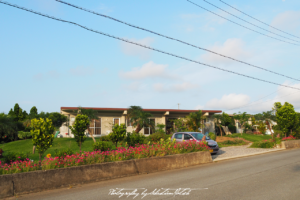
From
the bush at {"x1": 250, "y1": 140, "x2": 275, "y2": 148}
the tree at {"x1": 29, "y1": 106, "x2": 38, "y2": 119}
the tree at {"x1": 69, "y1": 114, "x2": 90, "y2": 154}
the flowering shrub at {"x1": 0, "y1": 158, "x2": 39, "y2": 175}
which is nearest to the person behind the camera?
the flowering shrub at {"x1": 0, "y1": 158, "x2": 39, "y2": 175}

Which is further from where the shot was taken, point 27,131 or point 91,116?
point 27,131

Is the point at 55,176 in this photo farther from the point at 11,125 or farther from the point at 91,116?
the point at 11,125

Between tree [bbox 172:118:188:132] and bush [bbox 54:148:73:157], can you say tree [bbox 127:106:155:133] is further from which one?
bush [bbox 54:148:73:157]

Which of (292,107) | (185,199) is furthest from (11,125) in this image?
(292,107)

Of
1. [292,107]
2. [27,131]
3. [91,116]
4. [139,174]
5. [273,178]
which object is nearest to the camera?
[273,178]

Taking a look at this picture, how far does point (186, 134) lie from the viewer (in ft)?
57.5

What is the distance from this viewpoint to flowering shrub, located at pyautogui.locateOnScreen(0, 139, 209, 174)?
773 cm

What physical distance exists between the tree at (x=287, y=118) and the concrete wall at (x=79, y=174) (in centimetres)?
1713

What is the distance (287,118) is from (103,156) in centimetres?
2126

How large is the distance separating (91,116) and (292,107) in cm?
2019

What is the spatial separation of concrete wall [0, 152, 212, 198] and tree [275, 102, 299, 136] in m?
17.1

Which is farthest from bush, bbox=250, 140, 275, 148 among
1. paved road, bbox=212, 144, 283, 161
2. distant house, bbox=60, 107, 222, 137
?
distant house, bbox=60, 107, 222, 137

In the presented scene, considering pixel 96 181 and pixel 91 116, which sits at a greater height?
pixel 91 116

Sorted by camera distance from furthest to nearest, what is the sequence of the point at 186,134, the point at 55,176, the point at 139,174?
1. the point at 186,134
2. the point at 139,174
3. the point at 55,176
